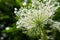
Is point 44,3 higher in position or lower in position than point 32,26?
higher

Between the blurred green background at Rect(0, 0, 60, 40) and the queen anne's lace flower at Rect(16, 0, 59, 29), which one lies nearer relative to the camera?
the queen anne's lace flower at Rect(16, 0, 59, 29)

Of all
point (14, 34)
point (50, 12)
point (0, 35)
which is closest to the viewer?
point (50, 12)

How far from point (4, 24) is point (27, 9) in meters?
0.96

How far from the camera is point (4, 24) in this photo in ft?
8.00

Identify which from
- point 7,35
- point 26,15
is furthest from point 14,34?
point 26,15

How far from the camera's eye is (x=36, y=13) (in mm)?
1437

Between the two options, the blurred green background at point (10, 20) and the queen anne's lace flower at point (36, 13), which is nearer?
the queen anne's lace flower at point (36, 13)

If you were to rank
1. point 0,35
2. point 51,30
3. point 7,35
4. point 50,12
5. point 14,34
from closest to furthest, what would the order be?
point 50,12 < point 51,30 < point 14,34 < point 7,35 < point 0,35

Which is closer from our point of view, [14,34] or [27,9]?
[27,9]

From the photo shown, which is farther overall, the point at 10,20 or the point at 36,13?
the point at 10,20

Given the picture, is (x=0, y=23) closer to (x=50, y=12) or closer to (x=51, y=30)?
(x=51, y=30)

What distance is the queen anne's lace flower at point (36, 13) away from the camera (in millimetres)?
1438

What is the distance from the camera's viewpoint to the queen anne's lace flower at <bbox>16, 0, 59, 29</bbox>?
4.72 ft

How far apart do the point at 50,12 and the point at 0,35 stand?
1.07 m
